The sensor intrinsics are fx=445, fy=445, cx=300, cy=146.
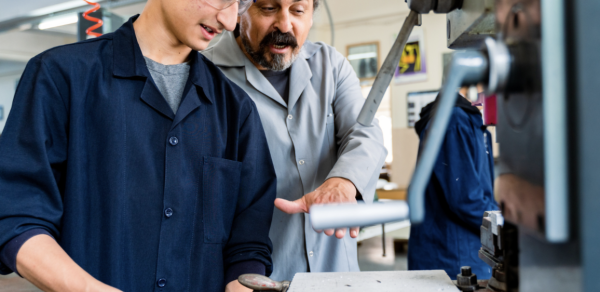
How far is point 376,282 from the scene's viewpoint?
2.63 feet

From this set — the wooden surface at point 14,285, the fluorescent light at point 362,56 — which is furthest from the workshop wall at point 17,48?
the fluorescent light at point 362,56

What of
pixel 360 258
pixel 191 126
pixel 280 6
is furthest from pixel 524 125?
pixel 360 258

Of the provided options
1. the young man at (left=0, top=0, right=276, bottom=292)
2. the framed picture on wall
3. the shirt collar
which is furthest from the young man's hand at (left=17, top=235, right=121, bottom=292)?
the framed picture on wall

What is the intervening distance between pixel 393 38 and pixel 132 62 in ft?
17.6

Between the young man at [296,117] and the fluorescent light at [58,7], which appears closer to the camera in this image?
the young man at [296,117]

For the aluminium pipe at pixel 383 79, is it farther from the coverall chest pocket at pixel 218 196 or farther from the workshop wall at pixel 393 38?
the workshop wall at pixel 393 38

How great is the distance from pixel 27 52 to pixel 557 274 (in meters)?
6.04

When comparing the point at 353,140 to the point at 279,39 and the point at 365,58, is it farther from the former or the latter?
the point at 365,58

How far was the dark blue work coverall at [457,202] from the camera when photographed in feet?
5.92

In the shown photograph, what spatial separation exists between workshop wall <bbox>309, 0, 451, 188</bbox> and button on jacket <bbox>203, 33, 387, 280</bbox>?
4439 mm

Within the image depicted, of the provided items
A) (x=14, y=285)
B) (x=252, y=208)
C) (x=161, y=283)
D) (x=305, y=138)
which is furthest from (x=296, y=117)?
(x=14, y=285)

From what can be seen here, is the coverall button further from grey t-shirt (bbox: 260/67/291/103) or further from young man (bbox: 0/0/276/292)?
grey t-shirt (bbox: 260/67/291/103)

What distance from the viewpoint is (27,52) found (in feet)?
17.1

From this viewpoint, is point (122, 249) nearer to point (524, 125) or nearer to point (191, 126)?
point (191, 126)
